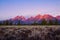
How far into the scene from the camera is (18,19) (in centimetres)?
258

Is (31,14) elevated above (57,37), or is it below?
above

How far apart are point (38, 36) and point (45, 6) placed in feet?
1.72

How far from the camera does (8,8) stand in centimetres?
260

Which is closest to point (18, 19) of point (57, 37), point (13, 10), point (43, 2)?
point (13, 10)

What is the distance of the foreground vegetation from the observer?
2.50 m

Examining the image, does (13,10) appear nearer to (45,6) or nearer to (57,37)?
(45,6)

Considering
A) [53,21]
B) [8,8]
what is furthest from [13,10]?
[53,21]

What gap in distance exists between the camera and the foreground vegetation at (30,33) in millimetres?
2500

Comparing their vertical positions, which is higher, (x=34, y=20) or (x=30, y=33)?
(x=34, y=20)

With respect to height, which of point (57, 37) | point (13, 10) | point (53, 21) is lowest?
point (57, 37)

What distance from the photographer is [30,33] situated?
8.30 ft

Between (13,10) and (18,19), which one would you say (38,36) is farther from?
(13,10)

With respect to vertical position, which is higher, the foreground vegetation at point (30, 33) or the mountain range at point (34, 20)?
the mountain range at point (34, 20)

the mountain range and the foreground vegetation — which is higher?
the mountain range
